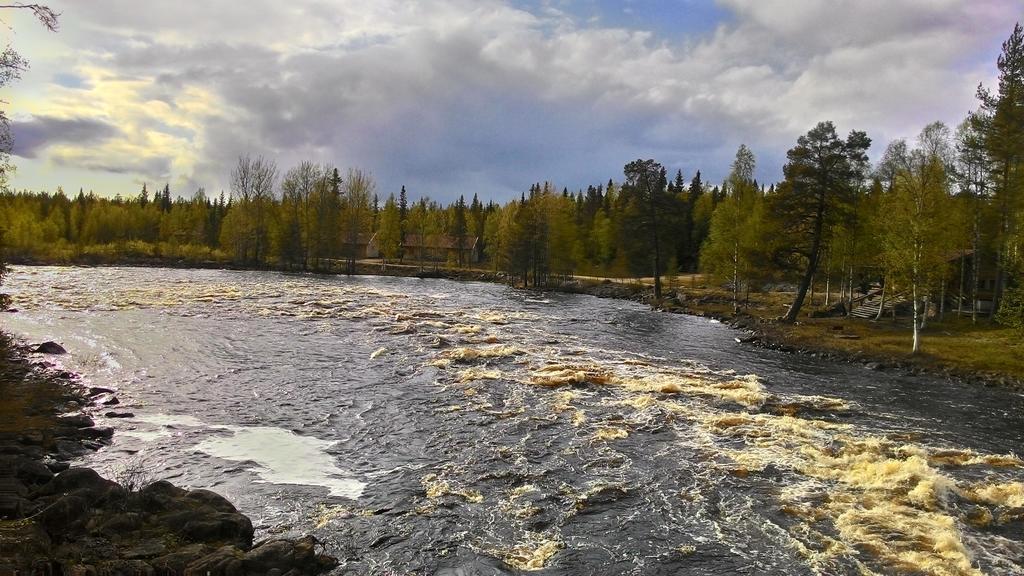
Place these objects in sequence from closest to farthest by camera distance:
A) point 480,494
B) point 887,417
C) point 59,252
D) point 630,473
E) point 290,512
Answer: point 290,512, point 480,494, point 630,473, point 887,417, point 59,252

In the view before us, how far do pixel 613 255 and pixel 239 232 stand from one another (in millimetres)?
71797

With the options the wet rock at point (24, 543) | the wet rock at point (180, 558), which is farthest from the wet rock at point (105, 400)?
the wet rock at point (180, 558)

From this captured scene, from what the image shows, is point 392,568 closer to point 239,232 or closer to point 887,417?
point 887,417

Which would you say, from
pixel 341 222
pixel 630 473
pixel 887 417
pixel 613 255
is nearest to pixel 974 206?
pixel 887 417

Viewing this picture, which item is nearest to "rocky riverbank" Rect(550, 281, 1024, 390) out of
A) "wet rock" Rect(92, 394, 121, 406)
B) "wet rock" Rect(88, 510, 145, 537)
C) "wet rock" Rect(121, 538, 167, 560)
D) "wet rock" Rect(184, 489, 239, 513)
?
"wet rock" Rect(184, 489, 239, 513)

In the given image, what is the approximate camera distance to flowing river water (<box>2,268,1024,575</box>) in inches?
456

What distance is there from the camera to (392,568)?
10.5 m

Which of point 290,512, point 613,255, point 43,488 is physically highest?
point 613,255

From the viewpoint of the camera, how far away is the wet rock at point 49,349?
27.8 m

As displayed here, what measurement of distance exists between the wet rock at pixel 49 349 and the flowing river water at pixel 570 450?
101 centimetres

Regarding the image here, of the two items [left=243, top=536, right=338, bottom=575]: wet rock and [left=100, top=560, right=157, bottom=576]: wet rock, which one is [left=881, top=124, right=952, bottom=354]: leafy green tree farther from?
[left=100, top=560, right=157, bottom=576]: wet rock

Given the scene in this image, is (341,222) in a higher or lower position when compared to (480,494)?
higher

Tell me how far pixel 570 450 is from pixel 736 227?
143 ft

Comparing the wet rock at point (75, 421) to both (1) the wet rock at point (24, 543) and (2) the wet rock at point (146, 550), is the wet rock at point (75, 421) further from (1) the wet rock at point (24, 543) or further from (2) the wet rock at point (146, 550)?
(2) the wet rock at point (146, 550)
